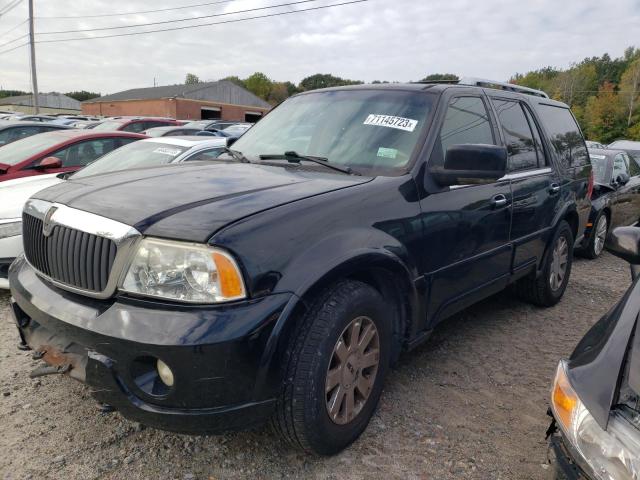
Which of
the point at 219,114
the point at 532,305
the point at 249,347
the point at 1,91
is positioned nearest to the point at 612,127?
the point at 219,114

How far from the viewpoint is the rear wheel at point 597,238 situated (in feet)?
23.0

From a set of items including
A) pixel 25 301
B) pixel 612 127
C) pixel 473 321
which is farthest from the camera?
pixel 612 127

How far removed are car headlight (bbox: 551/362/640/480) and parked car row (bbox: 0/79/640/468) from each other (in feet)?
0.20

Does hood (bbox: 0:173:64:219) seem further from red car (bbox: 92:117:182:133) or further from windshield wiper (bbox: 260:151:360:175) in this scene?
red car (bbox: 92:117:182:133)

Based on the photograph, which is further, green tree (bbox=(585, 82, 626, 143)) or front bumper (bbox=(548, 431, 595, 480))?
green tree (bbox=(585, 82, 626, 143))

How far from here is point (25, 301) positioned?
7.97 ft

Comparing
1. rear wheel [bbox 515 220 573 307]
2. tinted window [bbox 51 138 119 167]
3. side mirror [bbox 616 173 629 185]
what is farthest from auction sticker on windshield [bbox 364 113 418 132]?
side mirror [bbox 616 173 629 185]

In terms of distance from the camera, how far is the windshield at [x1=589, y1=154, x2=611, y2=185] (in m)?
7.33

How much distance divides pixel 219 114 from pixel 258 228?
5081 cm

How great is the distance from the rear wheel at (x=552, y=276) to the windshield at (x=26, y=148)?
5632mm

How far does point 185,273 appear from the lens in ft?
→ 6.52

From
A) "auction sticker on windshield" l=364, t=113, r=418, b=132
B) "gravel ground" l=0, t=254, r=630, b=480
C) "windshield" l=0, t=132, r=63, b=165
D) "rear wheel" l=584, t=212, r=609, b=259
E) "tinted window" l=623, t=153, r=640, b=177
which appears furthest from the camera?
"tinted window" l=623, t=153, r=640, b=177

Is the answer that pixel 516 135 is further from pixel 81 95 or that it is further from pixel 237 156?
pixel 81 95

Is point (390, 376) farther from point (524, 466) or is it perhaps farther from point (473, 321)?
point (473, 321)
